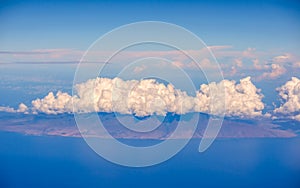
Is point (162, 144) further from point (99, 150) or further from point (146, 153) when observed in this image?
point (99, 150)

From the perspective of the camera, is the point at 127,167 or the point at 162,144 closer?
the point at 162,144

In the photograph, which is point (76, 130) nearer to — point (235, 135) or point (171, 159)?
point (171, 159)

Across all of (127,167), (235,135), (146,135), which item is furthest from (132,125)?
(235,135)

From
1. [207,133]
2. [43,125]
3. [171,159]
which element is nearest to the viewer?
[207,133]

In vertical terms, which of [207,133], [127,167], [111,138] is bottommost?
[127,167]

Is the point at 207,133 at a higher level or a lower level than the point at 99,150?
higher

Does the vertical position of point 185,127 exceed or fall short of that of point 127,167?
A: it exceeds it

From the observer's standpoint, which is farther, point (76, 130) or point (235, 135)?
point (235, 135)

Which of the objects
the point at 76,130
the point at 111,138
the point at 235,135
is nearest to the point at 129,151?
the point at 111,138

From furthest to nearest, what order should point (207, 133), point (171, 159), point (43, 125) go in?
point (43, 125), point (171, 159), point (207, 133)
